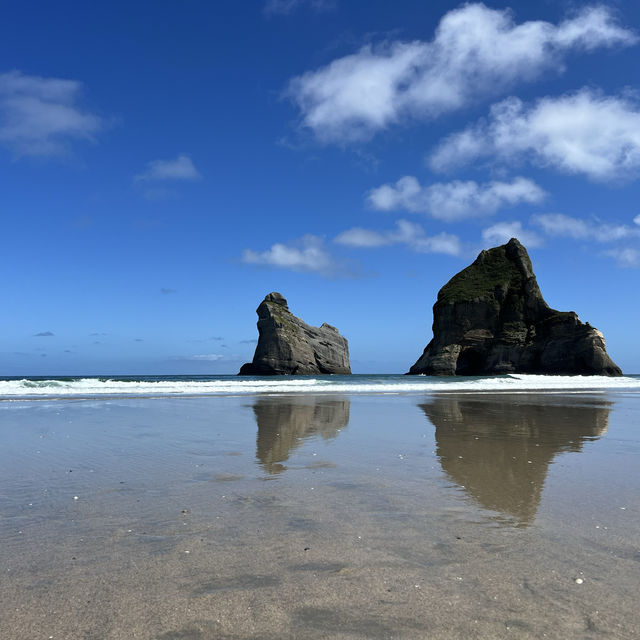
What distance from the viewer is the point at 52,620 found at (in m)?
2.71

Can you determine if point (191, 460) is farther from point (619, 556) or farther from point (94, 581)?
point (619, 556)

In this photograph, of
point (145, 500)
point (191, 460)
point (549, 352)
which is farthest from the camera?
point (549, 352)

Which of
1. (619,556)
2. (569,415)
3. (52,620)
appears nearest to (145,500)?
(52,620)

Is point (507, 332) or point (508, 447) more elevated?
point (507, 332)

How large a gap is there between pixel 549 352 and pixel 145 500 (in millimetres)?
83566

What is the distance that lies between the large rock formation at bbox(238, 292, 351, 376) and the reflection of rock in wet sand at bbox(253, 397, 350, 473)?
73.1 metres

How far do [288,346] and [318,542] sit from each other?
86103 millimetres

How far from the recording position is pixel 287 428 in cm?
1159

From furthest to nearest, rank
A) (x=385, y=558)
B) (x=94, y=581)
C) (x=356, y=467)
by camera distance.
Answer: (x=356, y=467) → (x=385, y=558) → (x=94, y=581)

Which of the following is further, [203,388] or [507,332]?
[507,332]

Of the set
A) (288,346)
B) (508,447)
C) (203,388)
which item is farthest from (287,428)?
(288,346)

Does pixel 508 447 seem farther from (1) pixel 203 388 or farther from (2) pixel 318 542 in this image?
(1) pixel 203 388

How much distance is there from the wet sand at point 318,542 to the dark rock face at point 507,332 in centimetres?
7669

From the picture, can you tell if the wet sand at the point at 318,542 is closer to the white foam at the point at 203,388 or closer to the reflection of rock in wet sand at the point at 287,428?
the reflection of rock in wet sand at the point at 287,428
